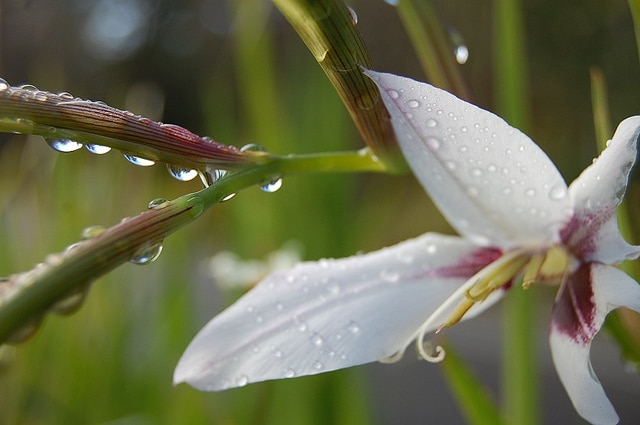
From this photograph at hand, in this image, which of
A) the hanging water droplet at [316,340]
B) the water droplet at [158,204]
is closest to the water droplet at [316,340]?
the hanging water droplet at [316,340]

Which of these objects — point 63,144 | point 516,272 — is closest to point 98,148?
point 63,144

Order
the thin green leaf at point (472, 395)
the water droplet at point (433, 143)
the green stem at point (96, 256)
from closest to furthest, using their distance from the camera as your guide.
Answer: the green stem at point (96, 256), the water droplet at point (433, 143), the thin green leaf at point (472, 395)

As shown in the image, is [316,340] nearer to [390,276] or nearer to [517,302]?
[390,276]

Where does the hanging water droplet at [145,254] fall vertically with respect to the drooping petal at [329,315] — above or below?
above

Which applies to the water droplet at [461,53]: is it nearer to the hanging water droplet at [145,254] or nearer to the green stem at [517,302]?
the green stem at [517,302]

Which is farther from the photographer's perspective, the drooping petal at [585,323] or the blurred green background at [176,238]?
the blurred green background at [176,238]

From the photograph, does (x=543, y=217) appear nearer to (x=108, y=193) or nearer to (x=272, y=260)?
(x=272, y=260)

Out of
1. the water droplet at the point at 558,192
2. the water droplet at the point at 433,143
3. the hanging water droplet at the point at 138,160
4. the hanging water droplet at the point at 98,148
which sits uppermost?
the hanging water droplet at the point at 98,148
